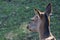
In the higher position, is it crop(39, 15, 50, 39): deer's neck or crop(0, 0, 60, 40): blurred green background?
crop(39, 15, 50, 39): deer's neck

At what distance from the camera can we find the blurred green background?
8766 millimetres

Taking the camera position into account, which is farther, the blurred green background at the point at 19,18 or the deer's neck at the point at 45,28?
the blurred green background at the point at 19,18

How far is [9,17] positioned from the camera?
9.80 m

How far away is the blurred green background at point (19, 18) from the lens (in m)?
8.77

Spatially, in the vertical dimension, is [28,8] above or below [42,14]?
below

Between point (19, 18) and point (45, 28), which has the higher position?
point (45, 28)

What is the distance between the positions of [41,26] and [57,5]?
385cm

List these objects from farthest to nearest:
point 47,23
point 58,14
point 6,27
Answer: point 58,14 < point 6,27 < point 47,23

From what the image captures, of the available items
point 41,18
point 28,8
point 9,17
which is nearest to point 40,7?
point 28,8

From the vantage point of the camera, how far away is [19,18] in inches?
382

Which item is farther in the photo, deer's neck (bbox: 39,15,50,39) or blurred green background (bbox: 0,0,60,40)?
blurred green background (bbox: 0,0,60,40)

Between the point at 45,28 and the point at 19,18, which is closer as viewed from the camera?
the point at 45,28

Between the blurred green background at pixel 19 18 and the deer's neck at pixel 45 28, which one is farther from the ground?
the deer's neck at pixel 45 28

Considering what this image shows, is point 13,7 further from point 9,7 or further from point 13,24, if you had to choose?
point 13,24
